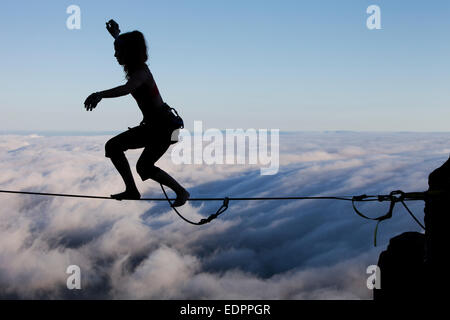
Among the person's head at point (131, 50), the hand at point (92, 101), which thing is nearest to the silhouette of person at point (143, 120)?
the person's head at point (131, 50)

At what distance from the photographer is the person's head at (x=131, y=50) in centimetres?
641

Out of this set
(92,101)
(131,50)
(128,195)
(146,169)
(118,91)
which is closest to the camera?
(92,101)

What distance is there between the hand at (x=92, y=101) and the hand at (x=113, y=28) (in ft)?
5.86

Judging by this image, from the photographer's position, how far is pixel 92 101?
5.64 m

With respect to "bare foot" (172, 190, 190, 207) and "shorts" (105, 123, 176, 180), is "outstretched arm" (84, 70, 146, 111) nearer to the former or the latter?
"shorts" (105, 123, 176, 180)

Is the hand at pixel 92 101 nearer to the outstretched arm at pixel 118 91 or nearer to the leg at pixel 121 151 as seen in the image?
the outstretched arm at pixel 118 91

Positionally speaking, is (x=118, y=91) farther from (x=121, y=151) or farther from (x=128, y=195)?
(x=128, y=195)

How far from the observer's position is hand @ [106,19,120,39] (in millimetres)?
6988

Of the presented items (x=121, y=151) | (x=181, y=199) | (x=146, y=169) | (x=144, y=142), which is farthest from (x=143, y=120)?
(x=181, y=199)

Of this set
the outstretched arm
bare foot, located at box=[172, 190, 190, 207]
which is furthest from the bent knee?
the outstretched arm

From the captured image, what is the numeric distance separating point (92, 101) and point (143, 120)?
1.29m
